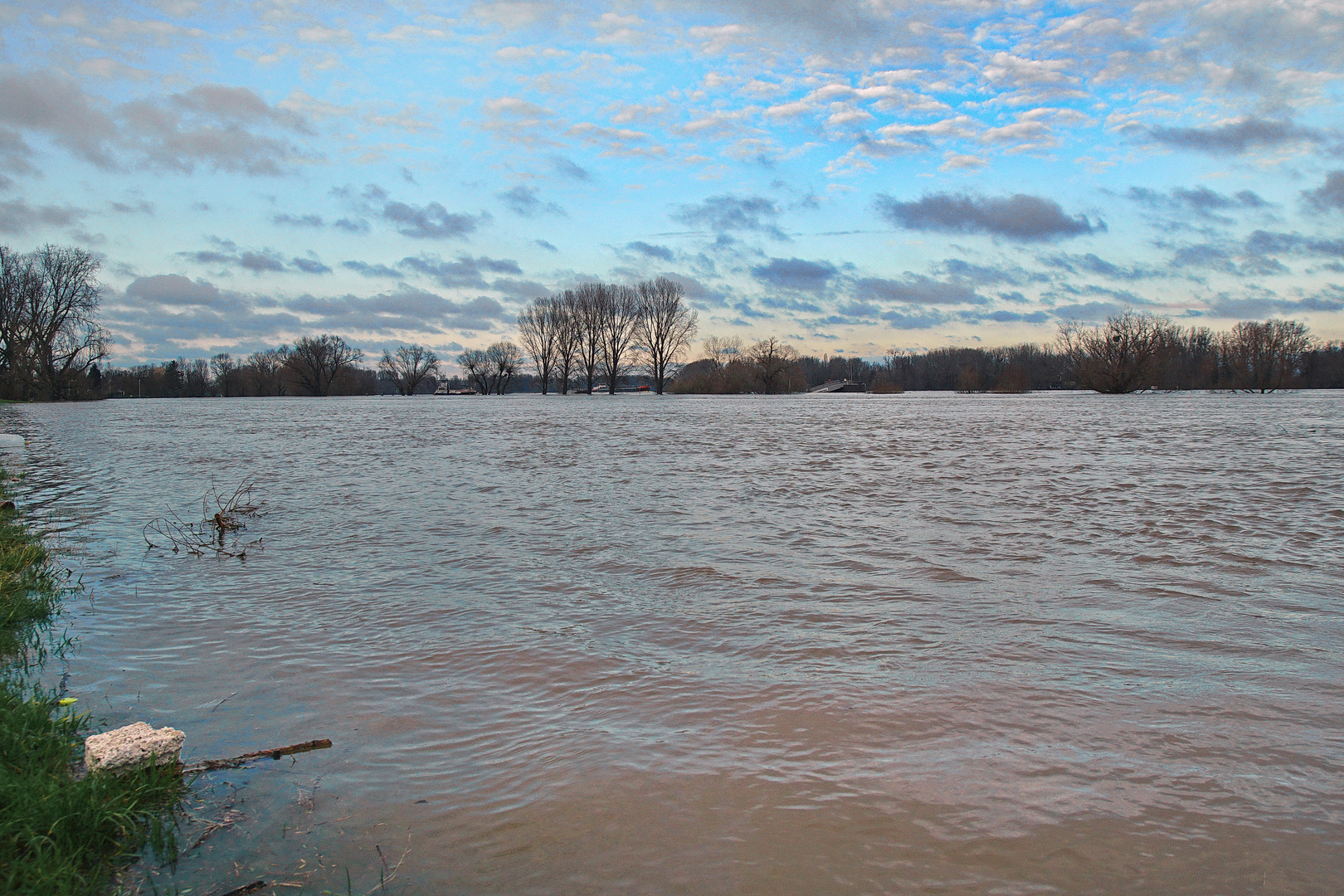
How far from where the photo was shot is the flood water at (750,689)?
310cm

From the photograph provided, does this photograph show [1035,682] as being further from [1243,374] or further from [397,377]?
[397,377]

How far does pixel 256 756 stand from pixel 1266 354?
4264 inches

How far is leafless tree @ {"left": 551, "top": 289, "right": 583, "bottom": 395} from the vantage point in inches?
4001

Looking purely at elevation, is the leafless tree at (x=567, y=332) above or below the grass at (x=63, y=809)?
above

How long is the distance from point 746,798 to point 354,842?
67.5 inches

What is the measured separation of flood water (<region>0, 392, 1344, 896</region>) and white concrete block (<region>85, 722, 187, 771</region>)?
26 cm

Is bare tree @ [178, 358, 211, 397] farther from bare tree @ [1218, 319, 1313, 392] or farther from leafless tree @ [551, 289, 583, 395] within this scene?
bare tree @ [1218, 319, 1313, 392]

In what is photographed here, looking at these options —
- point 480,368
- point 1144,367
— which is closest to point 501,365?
point 480,368

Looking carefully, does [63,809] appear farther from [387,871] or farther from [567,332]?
[567,332]

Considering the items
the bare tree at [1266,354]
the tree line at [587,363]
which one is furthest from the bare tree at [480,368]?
the bare tree at [1266,354]

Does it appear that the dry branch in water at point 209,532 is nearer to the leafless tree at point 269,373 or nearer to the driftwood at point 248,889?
the driftwood at point 248,889

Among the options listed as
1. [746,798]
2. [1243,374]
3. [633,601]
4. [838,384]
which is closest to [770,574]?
[633,601]

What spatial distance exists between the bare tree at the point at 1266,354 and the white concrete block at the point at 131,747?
107026 millimetres

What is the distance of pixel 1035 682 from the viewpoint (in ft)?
15.8
